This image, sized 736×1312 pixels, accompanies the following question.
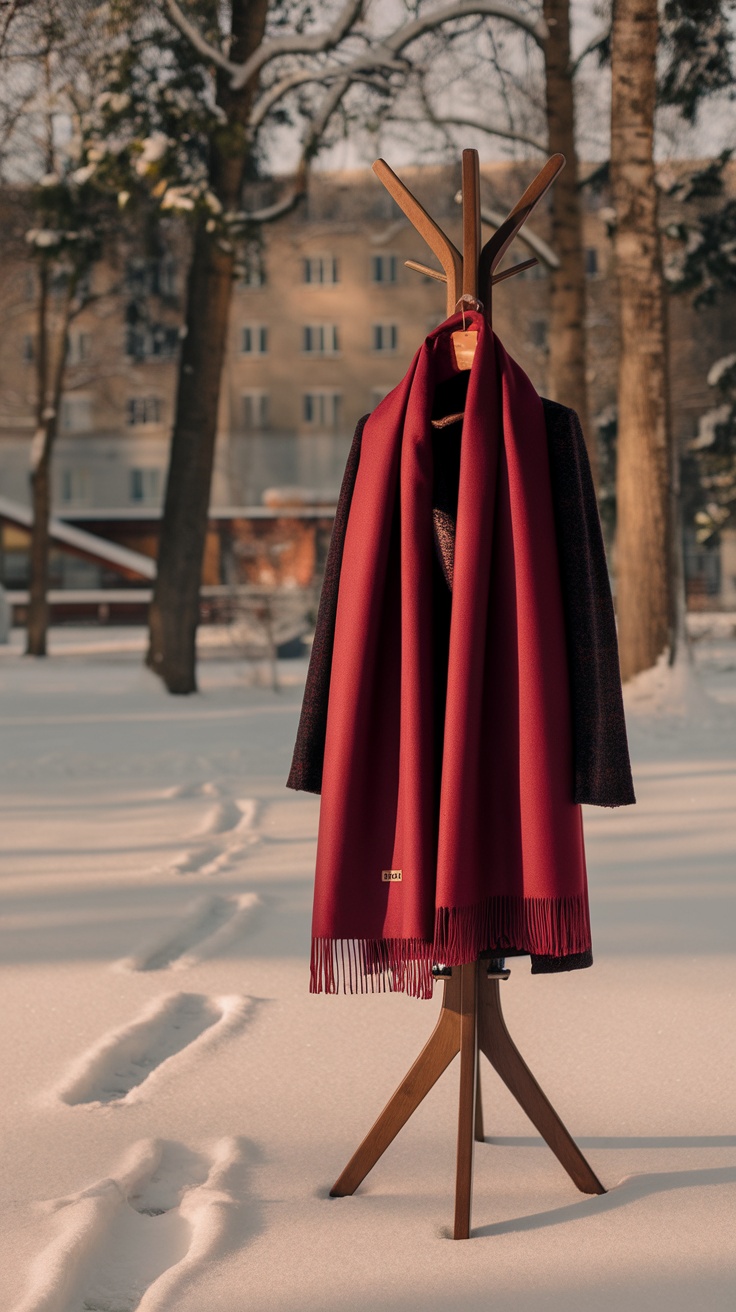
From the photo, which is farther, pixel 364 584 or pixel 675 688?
pixel 675 688

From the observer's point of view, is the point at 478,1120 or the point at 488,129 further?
the point at 488,129

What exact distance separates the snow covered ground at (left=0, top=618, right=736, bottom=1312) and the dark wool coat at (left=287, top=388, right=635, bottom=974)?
0.55 metres

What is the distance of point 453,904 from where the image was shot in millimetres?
2748

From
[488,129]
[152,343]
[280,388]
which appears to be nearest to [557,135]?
[488,129]

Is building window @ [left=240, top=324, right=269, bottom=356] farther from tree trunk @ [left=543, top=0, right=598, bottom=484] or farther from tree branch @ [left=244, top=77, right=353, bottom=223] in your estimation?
tree trunk @ [left=543, top=0, right=598, bottom=484]

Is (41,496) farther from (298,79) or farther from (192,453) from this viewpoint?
(298,79)

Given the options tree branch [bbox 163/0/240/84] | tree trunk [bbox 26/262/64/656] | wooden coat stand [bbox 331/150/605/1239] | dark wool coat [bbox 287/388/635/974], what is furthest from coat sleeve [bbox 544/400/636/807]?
tree trunk [bbox 26/262/64/656]

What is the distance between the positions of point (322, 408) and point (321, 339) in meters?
2.25

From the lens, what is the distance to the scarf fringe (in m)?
2.79

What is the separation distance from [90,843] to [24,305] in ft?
71.1

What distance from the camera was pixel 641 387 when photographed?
11.8m

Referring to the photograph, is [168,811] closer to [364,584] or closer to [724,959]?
[724,959]

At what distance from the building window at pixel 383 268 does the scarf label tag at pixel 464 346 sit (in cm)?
4534

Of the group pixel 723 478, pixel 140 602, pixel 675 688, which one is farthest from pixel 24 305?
pixel 675 688
